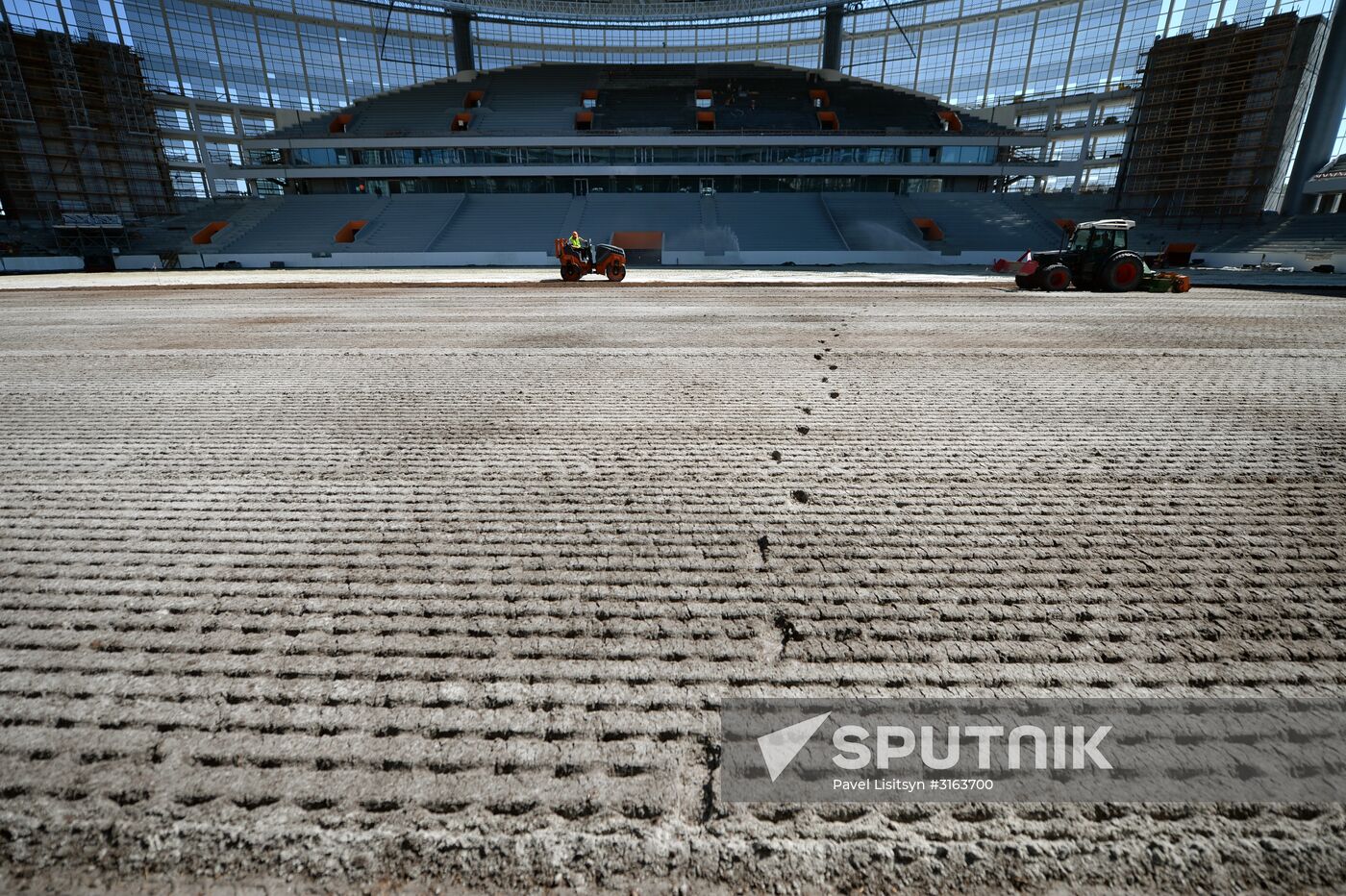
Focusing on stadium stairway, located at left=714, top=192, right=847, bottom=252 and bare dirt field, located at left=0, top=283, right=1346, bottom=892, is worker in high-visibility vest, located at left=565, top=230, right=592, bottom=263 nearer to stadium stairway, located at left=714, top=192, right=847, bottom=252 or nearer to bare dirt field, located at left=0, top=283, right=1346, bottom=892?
bare dirt field, located at left=0, top=283, right=1346, bottom=892

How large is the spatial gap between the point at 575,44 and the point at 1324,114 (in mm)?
50760

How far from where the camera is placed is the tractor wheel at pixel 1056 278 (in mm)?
12750

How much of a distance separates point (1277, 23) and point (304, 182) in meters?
54.6

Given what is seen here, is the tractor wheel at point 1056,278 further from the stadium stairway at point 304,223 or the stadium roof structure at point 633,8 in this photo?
the stadium roof structure at point 633,8

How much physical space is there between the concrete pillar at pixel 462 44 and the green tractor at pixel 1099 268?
48250mm

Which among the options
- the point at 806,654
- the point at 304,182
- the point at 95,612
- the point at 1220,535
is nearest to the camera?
the point at 806,654

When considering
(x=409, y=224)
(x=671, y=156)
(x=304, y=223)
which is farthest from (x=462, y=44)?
(x=671, y=156)

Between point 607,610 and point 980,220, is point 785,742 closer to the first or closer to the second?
point 607,610

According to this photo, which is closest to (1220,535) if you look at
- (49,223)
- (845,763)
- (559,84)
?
(845,763)

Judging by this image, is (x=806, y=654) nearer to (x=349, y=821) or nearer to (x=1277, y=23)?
(x=349, y=821)

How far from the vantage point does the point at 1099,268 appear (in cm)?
1303

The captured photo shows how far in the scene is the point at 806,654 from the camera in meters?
1.71

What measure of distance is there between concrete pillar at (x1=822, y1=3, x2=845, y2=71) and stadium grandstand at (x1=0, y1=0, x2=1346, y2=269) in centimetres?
19

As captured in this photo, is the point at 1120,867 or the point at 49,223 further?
the point at 49,223
